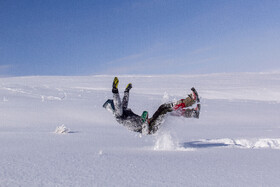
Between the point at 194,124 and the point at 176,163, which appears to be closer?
the point at 176,163

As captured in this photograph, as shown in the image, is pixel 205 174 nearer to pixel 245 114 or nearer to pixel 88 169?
pixel 88 169

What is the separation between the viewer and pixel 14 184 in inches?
78.0

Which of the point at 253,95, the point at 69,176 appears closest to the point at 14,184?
the point at 69,176

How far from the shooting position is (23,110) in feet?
25.2

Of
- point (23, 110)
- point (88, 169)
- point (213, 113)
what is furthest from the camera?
point (213, 113)

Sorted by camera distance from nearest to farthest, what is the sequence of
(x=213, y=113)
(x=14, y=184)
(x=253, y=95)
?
(x=14, y=184)
(x=213, y=113)
(x=253, y=95)

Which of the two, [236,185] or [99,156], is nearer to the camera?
[236,185]

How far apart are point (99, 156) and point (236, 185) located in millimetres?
1432

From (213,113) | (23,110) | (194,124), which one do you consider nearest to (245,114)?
(213,113)

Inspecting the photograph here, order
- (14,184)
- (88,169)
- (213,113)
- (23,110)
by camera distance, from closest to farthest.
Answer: (14,184)
(88,169)
(23,110)
(213,113)

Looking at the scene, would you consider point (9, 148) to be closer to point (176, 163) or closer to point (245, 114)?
point (176, 163)

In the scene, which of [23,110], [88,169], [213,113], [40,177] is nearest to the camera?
[40,177]

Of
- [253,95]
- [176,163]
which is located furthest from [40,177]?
[253,95]

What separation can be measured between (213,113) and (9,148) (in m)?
7.48
